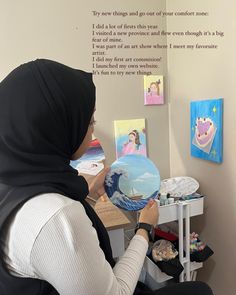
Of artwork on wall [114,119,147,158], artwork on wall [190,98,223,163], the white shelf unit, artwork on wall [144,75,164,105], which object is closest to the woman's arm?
the white shelf unit

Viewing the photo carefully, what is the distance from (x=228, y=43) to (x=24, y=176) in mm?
1049

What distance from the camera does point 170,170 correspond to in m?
1.83

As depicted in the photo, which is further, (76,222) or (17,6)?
(17,6)

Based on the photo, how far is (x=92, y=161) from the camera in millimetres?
1535

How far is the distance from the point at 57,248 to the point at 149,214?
19.6 inches

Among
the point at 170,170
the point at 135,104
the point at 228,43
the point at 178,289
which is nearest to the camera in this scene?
the point at 178,289

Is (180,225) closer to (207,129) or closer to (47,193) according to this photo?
(207,129)

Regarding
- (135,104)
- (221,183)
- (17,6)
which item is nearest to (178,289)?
(221,183)

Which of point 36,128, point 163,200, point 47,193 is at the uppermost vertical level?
point 36,128

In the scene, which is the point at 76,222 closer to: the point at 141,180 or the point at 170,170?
the point at 141,180

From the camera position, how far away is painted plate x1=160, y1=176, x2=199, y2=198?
1.48 metres

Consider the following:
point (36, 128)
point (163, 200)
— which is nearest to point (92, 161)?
point (163, 200)

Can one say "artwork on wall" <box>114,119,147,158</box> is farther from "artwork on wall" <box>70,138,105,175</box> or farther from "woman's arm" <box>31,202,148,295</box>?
"woman's arm" <box>31,202,148,295</box>

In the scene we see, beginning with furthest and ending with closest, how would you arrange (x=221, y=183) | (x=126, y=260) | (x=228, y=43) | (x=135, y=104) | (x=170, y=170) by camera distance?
1. (x=170, y=170)
2. (x=135, y=104)
3. (x=221, y=183)
4. (x=228, y=43)
5. (x=126, y=260)
